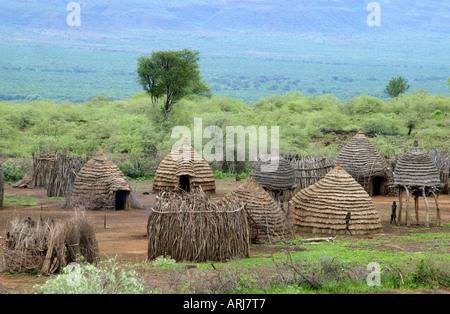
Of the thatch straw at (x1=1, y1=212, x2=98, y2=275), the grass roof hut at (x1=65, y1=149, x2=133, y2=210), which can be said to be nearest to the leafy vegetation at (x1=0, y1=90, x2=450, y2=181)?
the grass roof hut at (x1=65, y1=149, x2=133, y2=210)

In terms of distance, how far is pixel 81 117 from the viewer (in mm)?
39844

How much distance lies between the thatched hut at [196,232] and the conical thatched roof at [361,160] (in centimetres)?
1068

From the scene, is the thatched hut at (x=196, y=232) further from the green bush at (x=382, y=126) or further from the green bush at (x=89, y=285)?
the green bush at (x=382, y=126)

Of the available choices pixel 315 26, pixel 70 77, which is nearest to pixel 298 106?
pixel 70 77

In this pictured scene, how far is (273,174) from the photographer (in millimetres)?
19188

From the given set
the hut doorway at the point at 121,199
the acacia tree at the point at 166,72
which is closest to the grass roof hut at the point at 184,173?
the hut doorway at the point at 121,199

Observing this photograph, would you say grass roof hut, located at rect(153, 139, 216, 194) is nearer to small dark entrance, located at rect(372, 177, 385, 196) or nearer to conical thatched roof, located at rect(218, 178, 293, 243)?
small dark entrance, located at rect(372, 177, 385, 196)

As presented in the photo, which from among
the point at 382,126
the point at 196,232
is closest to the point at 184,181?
the point at 196,232

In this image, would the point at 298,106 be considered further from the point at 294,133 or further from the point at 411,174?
the point at 411,174

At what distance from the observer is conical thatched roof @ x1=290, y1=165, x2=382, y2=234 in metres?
15.1

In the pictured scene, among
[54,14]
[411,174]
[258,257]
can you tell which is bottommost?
[258,257]

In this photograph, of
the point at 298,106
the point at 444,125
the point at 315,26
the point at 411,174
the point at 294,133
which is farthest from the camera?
the point at 315,26
